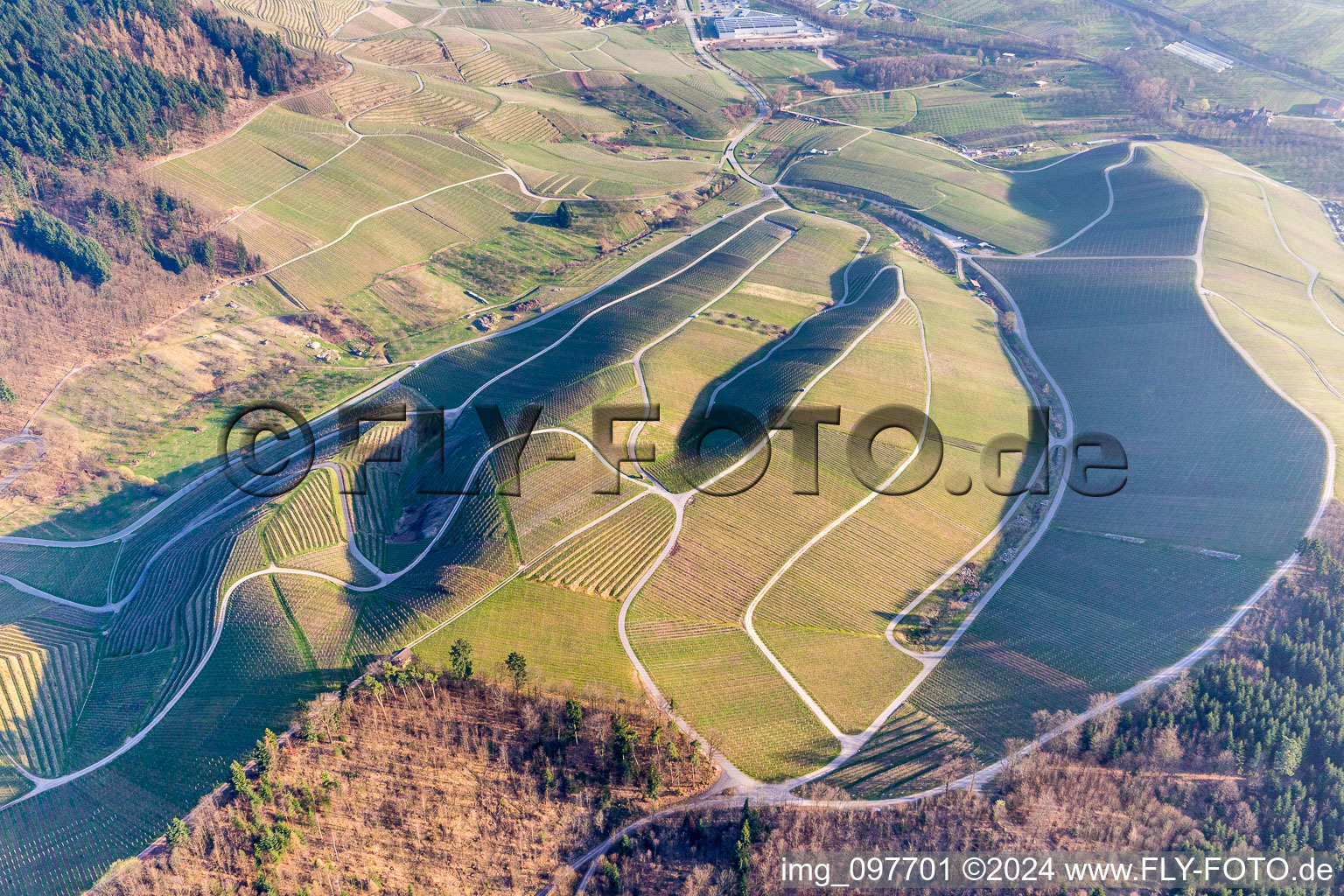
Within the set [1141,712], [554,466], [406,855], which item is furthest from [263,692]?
[1141,712]

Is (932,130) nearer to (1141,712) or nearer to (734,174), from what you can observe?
(734,174)

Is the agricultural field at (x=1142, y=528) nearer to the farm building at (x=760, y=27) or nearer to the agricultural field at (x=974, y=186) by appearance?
the agricultural field at (x=974, y=186)

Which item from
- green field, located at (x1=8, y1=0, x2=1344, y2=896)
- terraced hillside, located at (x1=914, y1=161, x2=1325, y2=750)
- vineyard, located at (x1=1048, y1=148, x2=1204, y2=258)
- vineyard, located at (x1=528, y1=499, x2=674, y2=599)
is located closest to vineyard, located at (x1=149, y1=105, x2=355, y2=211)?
green field, located at (x1=8, y1=0, x2=1344, y2=896)

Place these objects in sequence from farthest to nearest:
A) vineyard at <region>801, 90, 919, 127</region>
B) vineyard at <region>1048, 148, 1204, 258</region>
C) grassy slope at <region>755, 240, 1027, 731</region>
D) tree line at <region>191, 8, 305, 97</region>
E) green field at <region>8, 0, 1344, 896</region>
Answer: vineyard at <region>801, 90, 919, 127</region>, tree line at <region>191, 8, 305, 97</region>, vineyard at <region>1048, 148, 1204, 258</region>, grassy slope at <region>755, 240, 1027, 731</region>, green field at <region>8, 0, 1344, 896</region>

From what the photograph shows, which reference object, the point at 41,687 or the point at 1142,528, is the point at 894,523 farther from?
the point at 41,687

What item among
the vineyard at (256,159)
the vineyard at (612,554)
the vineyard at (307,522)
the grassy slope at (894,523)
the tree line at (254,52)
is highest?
the tree line at (254,52)

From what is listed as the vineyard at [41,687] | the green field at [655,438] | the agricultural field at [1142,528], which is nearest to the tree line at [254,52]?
the green field at [655,438]

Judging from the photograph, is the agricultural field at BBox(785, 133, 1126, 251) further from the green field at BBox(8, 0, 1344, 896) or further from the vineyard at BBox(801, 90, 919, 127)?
the vineyard at BBox(801, 90, 919, 127)

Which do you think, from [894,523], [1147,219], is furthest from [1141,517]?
[1147,219]
